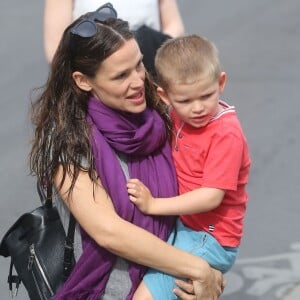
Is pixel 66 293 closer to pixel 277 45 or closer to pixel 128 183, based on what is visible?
pixel 128 183

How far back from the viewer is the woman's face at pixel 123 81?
228cm

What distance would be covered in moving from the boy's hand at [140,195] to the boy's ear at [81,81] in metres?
0.31

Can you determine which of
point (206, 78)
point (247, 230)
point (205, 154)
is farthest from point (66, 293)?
point (247, 230)

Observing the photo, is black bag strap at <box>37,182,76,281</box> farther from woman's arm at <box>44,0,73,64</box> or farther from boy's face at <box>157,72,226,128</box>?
woman's arm at <box>44,0,73,64</box>

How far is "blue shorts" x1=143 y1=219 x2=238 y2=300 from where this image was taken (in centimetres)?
238

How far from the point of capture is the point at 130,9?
308 cm

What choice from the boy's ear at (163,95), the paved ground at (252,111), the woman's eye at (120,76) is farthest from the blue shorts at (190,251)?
the paved ground at (252,111)

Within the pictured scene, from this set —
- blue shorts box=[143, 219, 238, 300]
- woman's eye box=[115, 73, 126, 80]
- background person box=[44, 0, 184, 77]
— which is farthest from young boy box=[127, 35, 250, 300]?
background person box=[44, 0, 184, 77]

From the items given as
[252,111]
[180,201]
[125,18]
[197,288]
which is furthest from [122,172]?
[252,111]

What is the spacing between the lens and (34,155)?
7.98ft

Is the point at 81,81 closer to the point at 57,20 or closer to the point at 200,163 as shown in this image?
the point at 200,163

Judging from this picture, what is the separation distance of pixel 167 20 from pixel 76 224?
3.98 feet

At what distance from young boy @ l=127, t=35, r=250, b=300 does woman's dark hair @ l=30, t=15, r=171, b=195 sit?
0.17 m

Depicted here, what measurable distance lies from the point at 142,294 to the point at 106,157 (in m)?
0.44
